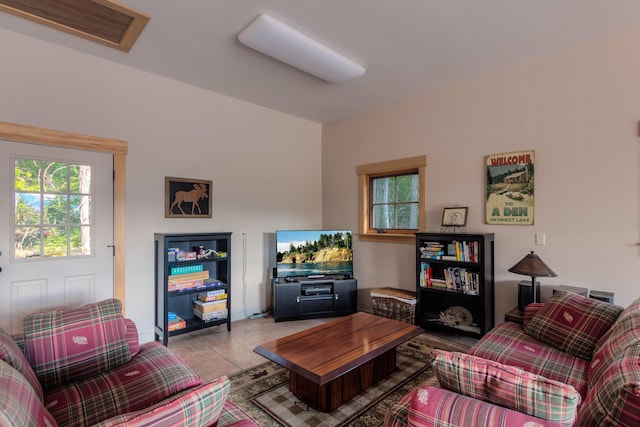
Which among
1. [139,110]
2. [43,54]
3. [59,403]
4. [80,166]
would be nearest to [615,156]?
[59,403]

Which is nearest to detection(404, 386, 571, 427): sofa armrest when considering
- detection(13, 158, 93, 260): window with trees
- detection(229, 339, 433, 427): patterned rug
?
detection(229, 339, 433, 427): patterned rug

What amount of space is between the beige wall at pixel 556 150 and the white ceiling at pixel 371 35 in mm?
204

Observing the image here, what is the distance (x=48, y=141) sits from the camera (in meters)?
2.84

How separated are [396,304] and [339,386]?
1.72m

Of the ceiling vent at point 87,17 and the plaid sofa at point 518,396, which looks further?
the ceiling vent at point 87,17

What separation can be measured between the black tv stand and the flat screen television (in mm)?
104

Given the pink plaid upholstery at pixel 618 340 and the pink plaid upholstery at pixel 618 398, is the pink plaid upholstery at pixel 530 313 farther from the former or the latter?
the pink plaid upholstery at pixel 618 398

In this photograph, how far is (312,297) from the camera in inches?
161

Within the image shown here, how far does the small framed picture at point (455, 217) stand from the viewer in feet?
11.5

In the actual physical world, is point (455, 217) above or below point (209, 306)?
above

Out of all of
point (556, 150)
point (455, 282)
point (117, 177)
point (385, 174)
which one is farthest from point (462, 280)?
point (117, 177)

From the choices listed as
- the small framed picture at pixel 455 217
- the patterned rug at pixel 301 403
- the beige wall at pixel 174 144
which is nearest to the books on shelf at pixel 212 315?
the beige wall at pixel 174 144

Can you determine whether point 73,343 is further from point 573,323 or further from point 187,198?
point 573,323

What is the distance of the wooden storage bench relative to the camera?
362cm
